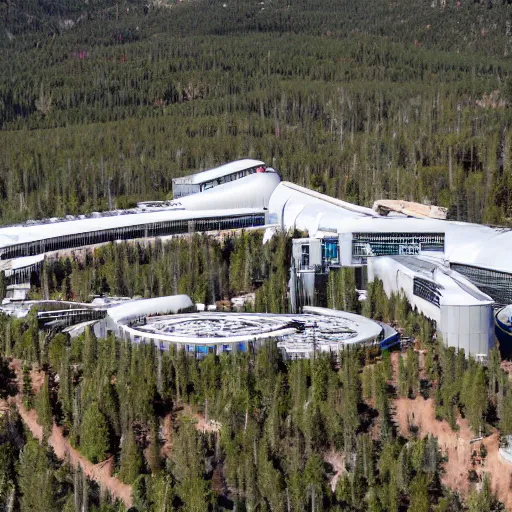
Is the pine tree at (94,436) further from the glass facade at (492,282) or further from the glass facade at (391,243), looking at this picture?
the glass facade at (391,243)

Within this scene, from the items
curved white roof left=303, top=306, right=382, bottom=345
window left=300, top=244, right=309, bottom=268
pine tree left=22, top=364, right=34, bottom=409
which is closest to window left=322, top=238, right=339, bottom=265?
window left=300, top=244, right=309, bottom=268

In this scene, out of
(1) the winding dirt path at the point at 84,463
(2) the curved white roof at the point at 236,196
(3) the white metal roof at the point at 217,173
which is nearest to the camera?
(1) the winding dirt path at the point at 84,463

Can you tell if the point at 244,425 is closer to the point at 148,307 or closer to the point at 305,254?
the point at 148,307

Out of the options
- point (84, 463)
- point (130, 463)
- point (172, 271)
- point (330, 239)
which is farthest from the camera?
point (330, 239)

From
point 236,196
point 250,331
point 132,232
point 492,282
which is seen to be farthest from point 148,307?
point 236,196

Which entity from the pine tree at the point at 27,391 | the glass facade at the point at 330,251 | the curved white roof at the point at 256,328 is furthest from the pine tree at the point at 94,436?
the glass facade at the point at 330,251
